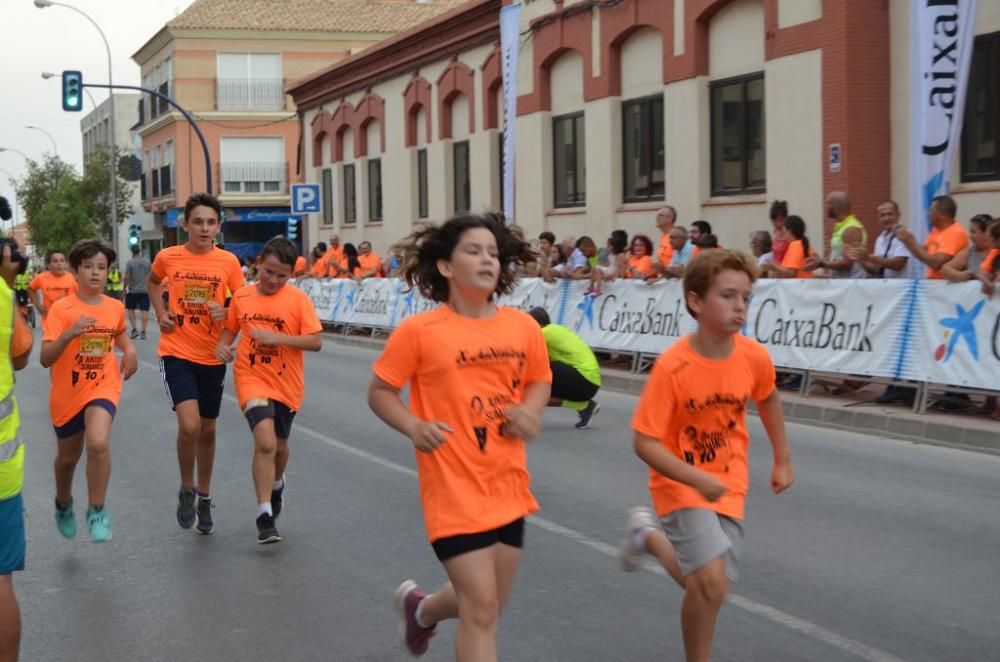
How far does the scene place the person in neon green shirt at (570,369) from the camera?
12406mm

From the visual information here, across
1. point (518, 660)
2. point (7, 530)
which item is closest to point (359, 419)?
point (518, 660)

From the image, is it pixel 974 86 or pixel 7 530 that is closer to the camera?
pixel 7 530

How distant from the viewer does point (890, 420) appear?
12.4m

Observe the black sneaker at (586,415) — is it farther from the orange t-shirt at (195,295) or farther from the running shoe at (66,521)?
the running shoe at (66,521)

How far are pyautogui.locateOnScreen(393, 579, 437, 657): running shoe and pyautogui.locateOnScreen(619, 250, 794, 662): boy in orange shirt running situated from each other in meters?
0.95

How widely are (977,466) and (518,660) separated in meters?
6.09

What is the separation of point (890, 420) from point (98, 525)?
7455 millimetres

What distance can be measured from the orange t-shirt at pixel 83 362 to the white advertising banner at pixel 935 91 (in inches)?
370

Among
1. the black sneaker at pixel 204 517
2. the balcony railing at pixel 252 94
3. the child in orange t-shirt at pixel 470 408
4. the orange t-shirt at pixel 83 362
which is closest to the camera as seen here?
the child in orange t-shirt at pixel 470 408

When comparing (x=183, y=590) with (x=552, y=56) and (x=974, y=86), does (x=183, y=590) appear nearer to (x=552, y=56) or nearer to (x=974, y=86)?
(x=974, y=86)

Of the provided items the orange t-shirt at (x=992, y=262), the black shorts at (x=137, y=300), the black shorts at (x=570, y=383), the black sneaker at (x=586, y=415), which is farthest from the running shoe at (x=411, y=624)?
the black shorts at (x=137, y=300)

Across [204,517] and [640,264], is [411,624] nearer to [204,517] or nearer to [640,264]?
[204,517]

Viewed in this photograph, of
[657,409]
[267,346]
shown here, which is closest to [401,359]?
[657,409]

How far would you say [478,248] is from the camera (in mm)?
4656
